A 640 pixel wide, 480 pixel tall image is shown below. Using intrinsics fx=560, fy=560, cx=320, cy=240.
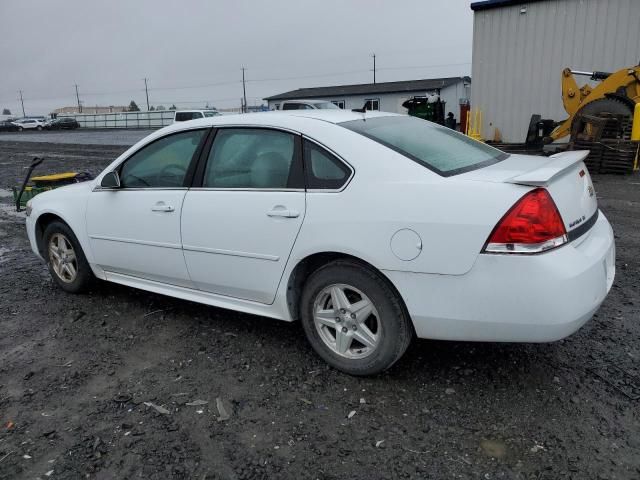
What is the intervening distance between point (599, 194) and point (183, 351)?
7.98 meters

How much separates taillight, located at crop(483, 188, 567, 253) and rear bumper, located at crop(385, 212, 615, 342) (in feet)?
0.15

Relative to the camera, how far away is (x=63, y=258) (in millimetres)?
4957

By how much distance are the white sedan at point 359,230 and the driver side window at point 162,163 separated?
0.05 feet

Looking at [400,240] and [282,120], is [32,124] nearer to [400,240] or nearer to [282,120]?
[282,120]

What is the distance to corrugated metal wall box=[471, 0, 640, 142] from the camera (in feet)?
52.0

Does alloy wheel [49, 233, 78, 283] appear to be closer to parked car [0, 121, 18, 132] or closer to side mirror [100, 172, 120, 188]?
side mirror [100, 172, 120, 188]

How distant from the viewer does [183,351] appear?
3.86 m

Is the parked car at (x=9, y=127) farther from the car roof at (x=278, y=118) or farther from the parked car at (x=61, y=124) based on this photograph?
the car roof at (x=278, y=118)

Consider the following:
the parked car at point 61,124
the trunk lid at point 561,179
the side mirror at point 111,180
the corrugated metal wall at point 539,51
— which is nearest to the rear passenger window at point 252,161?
the side mirror at point 111,180

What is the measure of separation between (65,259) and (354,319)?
9.77 feet

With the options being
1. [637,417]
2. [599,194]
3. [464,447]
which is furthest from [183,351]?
[599,194]

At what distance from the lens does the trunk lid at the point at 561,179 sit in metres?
2.88

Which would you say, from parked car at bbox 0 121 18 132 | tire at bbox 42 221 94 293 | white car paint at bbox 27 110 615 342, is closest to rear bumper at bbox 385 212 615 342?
white car paint at bbox 27 110 615 342

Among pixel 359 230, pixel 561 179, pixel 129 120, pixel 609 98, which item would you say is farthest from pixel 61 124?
pixel 561 179
